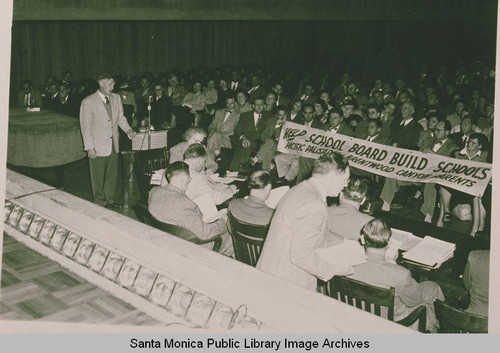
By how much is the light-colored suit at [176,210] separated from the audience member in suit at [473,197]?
2.71 meters

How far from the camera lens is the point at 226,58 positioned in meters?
16.0

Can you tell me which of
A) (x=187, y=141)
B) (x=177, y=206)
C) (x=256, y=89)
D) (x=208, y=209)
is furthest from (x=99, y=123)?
(x=256, y=89)

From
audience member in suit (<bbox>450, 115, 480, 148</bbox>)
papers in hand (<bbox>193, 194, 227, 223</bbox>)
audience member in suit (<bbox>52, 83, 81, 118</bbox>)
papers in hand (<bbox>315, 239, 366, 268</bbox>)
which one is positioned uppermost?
audience member in suit (<bbox>52, 83, 81, 118</bbox>)

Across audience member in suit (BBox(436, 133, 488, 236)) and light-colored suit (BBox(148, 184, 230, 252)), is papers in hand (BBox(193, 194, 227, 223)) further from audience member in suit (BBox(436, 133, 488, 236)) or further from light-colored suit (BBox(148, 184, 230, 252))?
audience member in suit (BBox(436, 133, 488, 236))

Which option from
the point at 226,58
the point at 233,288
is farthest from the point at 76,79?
the point at 233,288

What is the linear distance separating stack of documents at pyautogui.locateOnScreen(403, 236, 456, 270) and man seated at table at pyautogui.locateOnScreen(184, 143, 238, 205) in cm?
170

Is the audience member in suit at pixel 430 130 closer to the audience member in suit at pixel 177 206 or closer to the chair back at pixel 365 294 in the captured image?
the audience member in suit at pixel 177 206

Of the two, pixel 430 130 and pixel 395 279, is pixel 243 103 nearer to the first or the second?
pixel 430 130

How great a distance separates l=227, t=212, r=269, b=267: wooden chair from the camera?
12.1ft

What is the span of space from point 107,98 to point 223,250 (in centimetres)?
239

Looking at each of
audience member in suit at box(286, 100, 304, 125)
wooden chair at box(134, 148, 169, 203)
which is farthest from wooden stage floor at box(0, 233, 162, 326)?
audience member in suit at box(286, 100, 304, 125)

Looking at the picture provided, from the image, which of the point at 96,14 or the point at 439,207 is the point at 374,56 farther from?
the point at 439,207

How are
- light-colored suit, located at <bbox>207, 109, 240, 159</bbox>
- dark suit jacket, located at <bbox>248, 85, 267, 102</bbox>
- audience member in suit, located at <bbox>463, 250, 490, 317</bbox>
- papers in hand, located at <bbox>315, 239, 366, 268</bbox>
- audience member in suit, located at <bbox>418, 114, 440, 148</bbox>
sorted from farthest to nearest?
dark suit jacket, located at <bbox>248, 85, 267, 102</bbox> < light-colored suit, located at <bbox>207, 109, 240, 159</bbox> < audience member in suit, located at <bbox>418, 114, 440, 148</bbox> < audience member in suit, located at <bbox>463, 250, 490, 317</bbox> < papers in hand, located at <bbox>315, 239, 366, 268</bbox>

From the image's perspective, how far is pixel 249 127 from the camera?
7.85 meters
